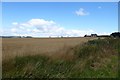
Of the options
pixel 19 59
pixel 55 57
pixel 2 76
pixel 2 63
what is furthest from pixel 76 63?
pixel 2 76

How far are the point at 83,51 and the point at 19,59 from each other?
20.5ft

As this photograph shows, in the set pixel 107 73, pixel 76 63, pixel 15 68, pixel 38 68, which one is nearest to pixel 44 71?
pixel 38 68

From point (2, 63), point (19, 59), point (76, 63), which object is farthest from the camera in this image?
point (76, 63)

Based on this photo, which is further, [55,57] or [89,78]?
[55,57]

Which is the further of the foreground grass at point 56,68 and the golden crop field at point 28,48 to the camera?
the golden crop field at point 28,48

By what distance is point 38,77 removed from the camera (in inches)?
384

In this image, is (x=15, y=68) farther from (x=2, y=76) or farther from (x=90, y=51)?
(x=90, y=51)

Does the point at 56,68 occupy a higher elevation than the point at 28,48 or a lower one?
lower

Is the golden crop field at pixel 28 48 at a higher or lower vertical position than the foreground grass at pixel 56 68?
higher

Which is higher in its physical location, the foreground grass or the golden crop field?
the golden crop field

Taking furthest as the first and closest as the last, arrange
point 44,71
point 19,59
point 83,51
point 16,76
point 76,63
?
point 83,51 → point 76,63 → point 19,59 → point 44,71 → point 16,76

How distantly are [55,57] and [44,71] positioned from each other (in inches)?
134

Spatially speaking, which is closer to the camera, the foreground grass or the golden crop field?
the foreground grass

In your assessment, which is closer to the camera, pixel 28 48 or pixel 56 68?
pixel 56 68
